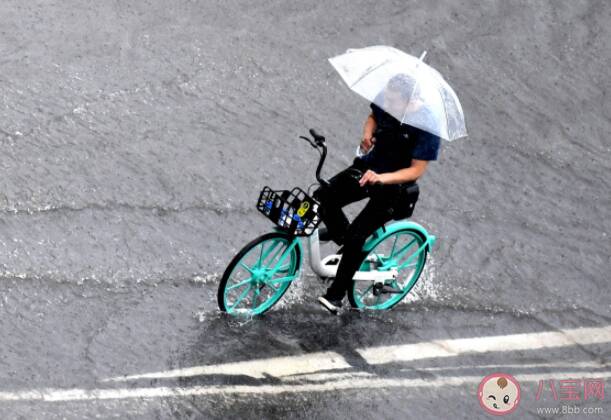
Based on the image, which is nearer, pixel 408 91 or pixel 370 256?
pixel 408 91

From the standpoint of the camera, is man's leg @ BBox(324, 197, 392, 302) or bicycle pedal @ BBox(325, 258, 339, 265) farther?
bicycle pedal @ BBox(325, 258, 339, 265)

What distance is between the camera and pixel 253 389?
22.0 feet

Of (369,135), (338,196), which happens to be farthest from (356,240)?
(369,135)

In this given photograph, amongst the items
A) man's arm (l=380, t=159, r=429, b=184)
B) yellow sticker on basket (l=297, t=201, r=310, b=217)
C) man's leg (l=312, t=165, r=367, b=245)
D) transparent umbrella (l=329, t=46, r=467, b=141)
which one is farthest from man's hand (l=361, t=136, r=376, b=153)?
yellow sticker on basket (l=297, t=201, r=310, b=217)

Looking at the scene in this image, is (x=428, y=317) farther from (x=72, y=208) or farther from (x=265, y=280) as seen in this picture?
(x=72, y=208)

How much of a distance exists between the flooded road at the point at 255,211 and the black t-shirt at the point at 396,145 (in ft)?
4.42

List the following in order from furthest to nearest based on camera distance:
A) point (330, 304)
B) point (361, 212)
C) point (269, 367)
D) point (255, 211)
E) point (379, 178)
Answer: point (255, 211)
point (330, 304)
point (361, 212)
point (269, 367)
point (379, 178)

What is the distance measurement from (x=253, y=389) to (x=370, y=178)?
160cm

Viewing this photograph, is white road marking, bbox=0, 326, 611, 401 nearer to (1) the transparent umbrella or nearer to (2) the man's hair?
(1) the transparent umbrella

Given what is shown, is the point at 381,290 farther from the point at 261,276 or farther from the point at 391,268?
the point at 261,276

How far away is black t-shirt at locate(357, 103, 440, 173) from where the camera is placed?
6.66m

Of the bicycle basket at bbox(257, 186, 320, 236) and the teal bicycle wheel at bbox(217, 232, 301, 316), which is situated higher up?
the bicycle basket at bbox(257, 186, 320, 236)
